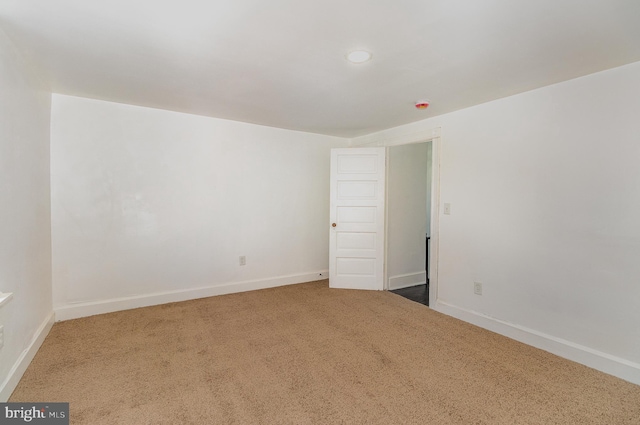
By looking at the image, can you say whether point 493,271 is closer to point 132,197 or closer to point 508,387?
point 508,387

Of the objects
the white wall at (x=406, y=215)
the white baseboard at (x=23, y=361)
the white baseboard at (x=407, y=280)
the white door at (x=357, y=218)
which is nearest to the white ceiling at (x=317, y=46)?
the white door at (x=357, y=218)


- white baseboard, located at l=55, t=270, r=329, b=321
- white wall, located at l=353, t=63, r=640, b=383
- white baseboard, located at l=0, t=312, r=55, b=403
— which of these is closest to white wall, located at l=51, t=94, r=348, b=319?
white baseboard, located at l=55, t=270, r=329, b=321

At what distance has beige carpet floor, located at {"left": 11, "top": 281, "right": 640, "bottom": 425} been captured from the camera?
177 centimetres

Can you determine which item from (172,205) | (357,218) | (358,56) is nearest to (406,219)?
(357,218)

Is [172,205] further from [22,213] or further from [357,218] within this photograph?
[357,218]

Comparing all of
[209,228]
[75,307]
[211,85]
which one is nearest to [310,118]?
[211,85]

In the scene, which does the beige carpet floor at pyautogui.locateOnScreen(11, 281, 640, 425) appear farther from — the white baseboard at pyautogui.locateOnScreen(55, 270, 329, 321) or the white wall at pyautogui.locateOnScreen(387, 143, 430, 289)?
the white wall at pyautogui.locateOnScreen(387, 143, 430, 289)

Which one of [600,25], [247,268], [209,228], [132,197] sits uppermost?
[600,25]

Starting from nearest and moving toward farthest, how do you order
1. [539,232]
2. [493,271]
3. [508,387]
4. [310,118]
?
[508,387]
[539,232]
[493,271]
[310,118]

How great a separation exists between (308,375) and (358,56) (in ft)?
7.53

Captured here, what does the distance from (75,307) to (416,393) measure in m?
3.44

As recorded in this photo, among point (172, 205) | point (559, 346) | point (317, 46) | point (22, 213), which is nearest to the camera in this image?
Answer: point (317, 46)

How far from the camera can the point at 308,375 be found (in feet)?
7.06

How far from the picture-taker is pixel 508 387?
6.64 ft
